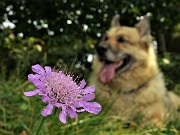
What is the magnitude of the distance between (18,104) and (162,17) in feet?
13.3

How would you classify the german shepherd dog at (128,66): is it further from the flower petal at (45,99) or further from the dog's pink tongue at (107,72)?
the flower petal at (45,99)

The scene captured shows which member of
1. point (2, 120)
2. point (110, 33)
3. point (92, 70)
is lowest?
point (2, 120)

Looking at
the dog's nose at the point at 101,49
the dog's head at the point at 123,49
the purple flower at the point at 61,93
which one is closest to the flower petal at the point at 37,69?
the purple flower at the point at 61,93

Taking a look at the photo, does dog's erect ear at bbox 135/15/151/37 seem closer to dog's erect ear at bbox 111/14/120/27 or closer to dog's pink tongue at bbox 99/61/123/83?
dog's erect ear at bbox 111/14/120/27

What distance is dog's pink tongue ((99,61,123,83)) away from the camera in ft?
23.6

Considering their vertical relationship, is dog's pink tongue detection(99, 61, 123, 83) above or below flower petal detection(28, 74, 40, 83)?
above

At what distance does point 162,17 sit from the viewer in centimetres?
767

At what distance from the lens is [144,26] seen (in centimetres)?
728

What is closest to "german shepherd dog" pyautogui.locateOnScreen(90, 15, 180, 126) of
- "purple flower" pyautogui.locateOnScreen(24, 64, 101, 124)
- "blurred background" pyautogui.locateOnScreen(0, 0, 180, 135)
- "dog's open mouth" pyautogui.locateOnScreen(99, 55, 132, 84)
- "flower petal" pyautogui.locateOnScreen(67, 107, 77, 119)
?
"dog's open mouth" pyautogui.locateOnScreen(99, 55, 132, 84)

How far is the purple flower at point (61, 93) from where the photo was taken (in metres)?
1.29

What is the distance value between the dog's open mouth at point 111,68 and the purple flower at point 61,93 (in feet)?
18.7

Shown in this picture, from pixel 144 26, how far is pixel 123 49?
529mm

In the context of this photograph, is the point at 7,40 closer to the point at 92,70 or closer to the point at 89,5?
the point at 89,5

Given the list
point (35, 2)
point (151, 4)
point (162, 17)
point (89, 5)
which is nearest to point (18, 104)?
point (89, 5)
